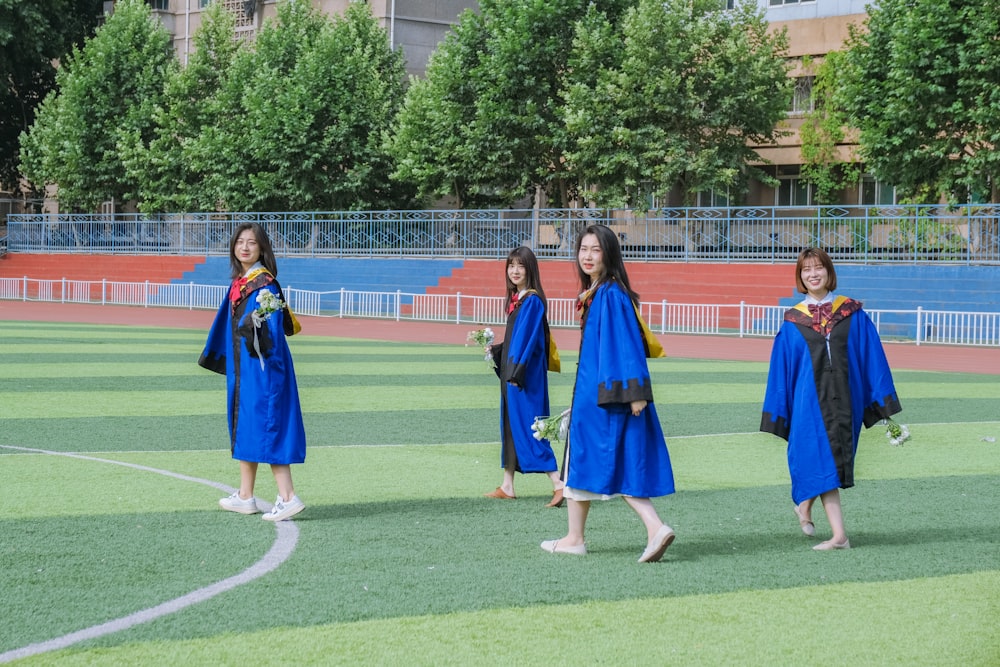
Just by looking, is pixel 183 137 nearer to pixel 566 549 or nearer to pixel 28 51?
pixel 28 51

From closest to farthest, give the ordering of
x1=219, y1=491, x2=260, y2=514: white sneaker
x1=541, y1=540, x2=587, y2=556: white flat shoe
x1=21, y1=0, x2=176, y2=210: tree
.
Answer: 1. x1=541, y1=540, x2=587, y2=556: white flat shoe
2. x1=219, y1=491, x2=260, y2=514: white sneaker
3. x1=21, y1=0, x2=176, y2=210: tree

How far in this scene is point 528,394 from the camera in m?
8.71

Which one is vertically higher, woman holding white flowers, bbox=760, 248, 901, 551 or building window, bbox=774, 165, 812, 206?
building window, bbox=774, 165, 812, 206

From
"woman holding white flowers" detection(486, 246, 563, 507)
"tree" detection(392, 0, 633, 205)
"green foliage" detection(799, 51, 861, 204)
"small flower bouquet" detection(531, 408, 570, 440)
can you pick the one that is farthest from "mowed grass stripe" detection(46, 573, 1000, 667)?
"green foliage" detection(799, 51, 861, 204)

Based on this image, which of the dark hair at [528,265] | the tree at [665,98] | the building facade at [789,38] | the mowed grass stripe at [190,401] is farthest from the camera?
the building facade at [789,38]

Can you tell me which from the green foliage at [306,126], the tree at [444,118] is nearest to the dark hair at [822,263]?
the tree at [444,118]

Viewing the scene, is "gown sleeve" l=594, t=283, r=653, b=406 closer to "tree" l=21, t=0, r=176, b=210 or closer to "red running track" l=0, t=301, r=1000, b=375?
"red running track" l=0, t=301, r=1000, b=375

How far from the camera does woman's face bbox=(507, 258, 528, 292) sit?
28.6 feet

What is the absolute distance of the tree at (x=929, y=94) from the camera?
30516 mm

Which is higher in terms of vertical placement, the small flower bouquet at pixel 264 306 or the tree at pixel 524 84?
the tree at pixel 524 84

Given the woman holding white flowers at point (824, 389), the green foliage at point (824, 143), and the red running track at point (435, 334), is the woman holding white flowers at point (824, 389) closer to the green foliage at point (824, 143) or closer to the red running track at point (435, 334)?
the red running track at point (435, 334)

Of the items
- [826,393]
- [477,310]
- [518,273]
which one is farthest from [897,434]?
[477,310]

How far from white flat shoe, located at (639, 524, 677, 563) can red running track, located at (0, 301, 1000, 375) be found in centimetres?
1485

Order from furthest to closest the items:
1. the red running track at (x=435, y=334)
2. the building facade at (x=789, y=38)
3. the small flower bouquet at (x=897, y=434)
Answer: the building facade at (x=789, y=38), the red running track at (x=435, y=334), the small flower bouquet at (x=897, y=434)
